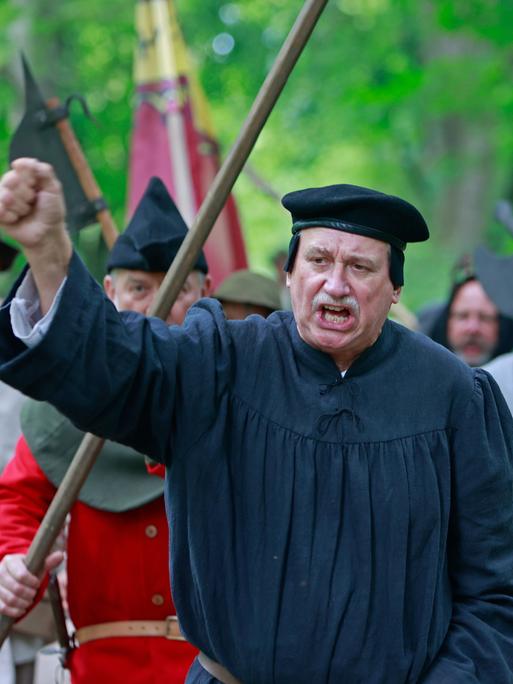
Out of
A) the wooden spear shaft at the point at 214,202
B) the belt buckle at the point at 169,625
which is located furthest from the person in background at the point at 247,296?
the wooden spear shaft at the point at 214,202

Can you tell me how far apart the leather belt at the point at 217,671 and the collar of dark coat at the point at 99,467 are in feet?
3.40

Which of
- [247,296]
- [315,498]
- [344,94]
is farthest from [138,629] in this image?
[344,94]

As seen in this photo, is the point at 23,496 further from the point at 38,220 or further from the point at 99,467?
the point at 38,220

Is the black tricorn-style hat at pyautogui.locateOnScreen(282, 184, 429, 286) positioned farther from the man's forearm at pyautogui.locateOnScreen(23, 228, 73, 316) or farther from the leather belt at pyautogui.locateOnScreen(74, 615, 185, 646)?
the leather belt at pyautogui.locateOnScreen(74, 615, 185, 646)

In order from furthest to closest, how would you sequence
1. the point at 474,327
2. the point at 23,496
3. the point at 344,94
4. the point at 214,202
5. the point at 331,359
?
the point at 344,94 → the point at 474,327 → the point at 23,496 → the point at 214,202 → the point at 331,359

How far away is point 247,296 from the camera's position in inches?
222

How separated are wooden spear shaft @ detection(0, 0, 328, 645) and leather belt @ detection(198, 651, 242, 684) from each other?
56 cm

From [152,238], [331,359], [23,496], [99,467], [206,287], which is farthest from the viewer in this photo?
[206,287]

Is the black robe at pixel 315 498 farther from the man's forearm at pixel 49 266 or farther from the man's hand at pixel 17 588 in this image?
the man's hand at pixel 17 588

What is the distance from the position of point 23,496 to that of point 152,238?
95 cm

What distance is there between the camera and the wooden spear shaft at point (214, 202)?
11.1ft

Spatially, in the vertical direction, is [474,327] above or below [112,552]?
above

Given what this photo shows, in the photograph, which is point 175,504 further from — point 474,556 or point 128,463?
point 128,463

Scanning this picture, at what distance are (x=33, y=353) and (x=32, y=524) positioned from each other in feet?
5.17
